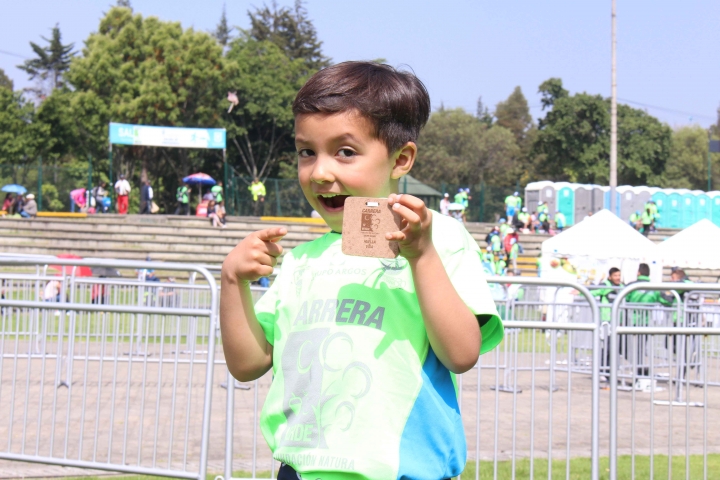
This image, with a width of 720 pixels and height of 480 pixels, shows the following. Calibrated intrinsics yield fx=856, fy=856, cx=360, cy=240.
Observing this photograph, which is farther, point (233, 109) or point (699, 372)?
point (233, 109)

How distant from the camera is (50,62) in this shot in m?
82.6

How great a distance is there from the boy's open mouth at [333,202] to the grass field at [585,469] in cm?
350

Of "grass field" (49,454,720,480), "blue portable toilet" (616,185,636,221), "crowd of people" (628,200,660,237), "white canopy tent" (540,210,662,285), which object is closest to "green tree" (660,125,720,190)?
"blue portable toilet" (616,185,636,221)

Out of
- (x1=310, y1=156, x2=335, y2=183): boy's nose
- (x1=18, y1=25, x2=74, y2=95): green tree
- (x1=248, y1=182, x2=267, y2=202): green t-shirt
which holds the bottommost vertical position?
(x1=310, y1=156, x2=335, y2=183): boy's nose

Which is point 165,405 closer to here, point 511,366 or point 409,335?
point 511,366

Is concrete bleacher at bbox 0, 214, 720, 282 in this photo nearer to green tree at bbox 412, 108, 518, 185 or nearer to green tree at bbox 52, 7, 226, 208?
green tree at bbox 52, 7, 226, 208

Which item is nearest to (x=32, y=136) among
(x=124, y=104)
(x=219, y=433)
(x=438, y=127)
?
(x=124, y=104)

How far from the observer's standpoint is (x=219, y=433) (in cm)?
711

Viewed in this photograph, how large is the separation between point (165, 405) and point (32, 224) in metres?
24.4

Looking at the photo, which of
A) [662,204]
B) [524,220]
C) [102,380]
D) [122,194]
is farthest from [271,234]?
[662,204]

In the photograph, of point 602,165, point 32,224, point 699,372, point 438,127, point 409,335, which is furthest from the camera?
point 438,127

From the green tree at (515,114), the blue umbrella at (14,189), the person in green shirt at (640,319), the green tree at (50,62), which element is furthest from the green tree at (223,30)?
the person in green shirt at (640,319)

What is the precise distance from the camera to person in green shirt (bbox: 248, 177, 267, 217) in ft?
116

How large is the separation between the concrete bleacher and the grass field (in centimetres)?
2048
